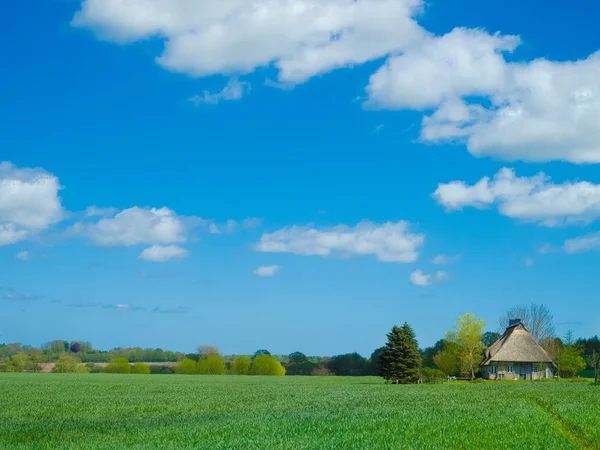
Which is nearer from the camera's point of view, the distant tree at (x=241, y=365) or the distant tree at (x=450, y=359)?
the distant tree at (x=450, y=359)

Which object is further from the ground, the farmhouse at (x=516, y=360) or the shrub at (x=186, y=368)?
the farmhouse at (x=516, y=360)

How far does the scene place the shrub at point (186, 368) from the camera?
12588 cm

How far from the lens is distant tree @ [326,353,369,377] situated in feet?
413

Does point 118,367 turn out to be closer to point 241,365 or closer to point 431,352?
point 241,365

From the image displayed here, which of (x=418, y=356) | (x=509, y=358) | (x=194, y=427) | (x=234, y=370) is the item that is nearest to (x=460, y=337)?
(x=509, y=358)

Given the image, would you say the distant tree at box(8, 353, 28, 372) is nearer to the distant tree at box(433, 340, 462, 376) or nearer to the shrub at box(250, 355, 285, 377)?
the shrub at box(250, 355, 285, 377)

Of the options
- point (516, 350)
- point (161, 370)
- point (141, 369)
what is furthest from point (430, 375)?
point (161, 370)

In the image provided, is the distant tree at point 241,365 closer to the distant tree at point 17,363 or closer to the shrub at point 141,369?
the shrub at point 141,369

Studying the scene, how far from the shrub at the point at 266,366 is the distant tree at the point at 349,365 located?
42.4ft

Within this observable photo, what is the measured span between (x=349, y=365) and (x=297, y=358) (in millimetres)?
15728

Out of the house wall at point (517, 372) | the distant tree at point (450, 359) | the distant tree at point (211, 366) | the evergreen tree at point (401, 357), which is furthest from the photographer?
the distant tree at point (211, 366)

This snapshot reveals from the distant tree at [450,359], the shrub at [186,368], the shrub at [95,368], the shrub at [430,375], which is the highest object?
the distant tree at [450,359]

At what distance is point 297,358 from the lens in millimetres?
139375

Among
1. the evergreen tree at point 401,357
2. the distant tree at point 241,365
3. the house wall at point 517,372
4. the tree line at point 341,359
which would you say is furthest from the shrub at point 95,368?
the house wall at point 517,372
